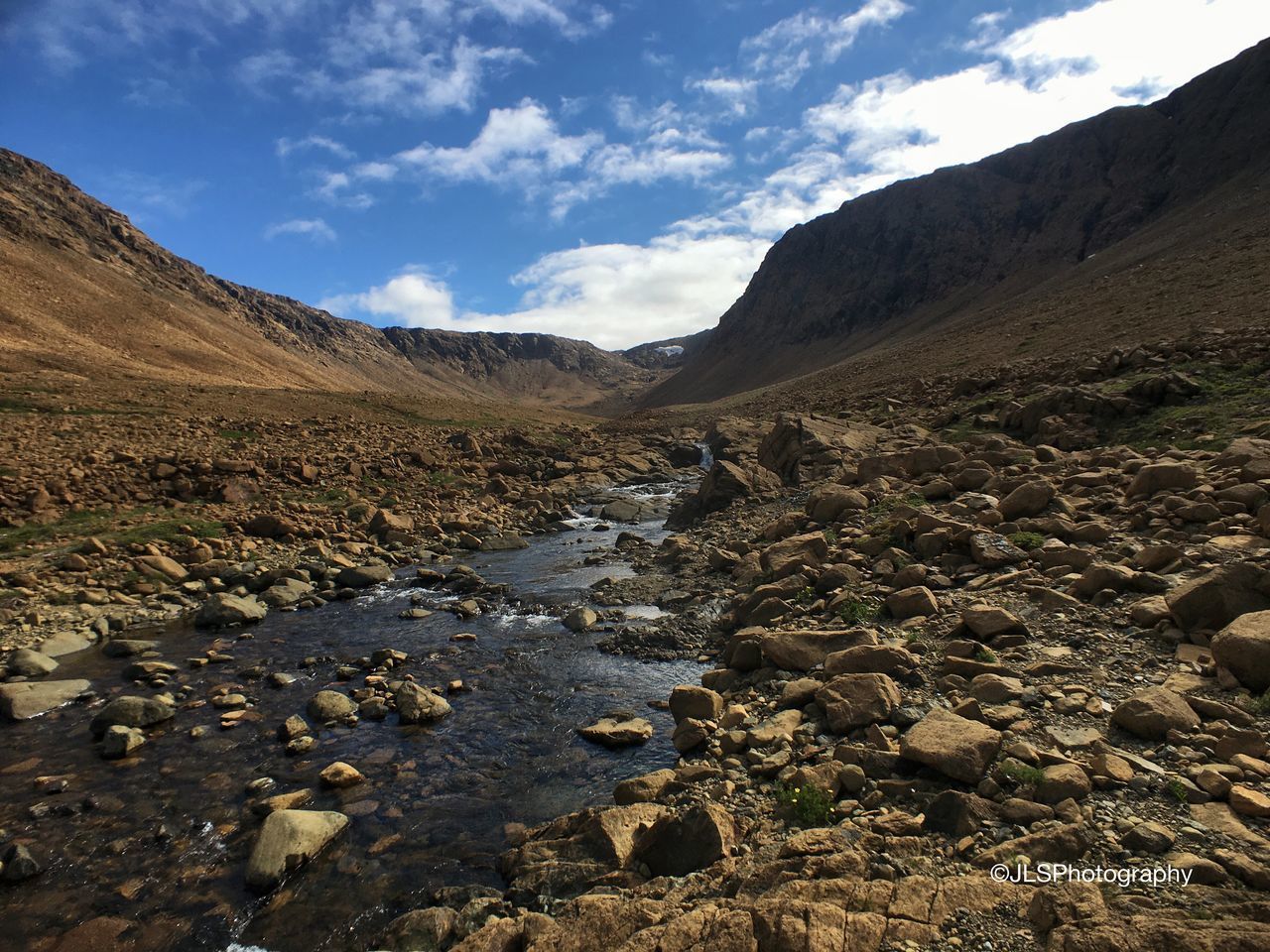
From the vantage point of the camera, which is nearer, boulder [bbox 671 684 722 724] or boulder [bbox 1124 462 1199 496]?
boulder [bbox 671 684 722 724]

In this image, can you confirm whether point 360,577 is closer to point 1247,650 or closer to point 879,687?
point 879,687

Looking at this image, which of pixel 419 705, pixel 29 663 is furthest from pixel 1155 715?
pixel 29 663

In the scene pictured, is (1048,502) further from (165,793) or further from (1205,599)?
(165,793)

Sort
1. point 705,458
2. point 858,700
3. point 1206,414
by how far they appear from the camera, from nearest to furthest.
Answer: point 858,700, point 1206,414, point 705,458

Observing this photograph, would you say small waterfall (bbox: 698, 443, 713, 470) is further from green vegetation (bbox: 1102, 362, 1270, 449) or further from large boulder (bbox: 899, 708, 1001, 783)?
large boulder (bbox: 899, 708, 1001, 783)

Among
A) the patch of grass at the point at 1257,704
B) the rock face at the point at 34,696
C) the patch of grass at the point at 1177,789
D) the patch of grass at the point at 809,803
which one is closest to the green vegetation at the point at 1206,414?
the patch of grass at the point at 1257,704

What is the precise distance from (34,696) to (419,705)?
585 centimetres

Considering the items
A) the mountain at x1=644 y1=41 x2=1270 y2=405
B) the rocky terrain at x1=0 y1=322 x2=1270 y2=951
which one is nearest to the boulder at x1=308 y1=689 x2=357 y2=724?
the rocky terrain at x1=0 y1=322 x2=1270 y2=951

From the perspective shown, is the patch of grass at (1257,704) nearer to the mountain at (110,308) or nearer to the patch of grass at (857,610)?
the patch of grass at (857,610)

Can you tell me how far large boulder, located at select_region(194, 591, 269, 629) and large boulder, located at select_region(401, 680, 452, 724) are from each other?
5236 millimetres

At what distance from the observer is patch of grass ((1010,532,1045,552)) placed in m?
9.98

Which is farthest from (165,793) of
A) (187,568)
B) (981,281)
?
(981,281)

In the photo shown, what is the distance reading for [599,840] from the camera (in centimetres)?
563

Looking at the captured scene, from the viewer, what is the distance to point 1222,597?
21.8ft
